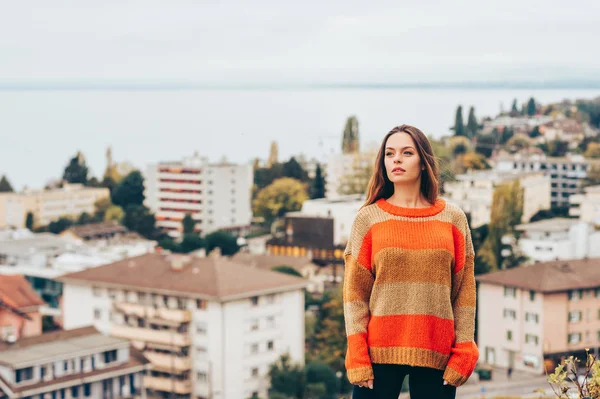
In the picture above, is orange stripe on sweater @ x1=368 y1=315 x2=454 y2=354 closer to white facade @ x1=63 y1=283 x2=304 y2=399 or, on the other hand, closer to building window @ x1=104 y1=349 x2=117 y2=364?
building window @ x1=104 y1=349 x2=117 y2=364

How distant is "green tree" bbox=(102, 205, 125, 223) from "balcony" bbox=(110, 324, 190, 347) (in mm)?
17720

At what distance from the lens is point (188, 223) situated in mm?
33812

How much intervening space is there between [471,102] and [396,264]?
41911 millimetres

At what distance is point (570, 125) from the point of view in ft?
132

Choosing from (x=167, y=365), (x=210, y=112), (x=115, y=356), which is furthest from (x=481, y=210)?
(x=210, y=112)

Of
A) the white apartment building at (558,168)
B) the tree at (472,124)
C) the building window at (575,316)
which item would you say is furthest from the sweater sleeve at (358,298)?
the tree at (472,124)

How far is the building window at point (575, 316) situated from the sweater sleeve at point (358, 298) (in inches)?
640

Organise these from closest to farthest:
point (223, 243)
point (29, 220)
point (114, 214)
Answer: point (223, 243) → point (114, 214) → point (29, 220)

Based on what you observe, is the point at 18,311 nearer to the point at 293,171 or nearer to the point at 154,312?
the point at 154,312

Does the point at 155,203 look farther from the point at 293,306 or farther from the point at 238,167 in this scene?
the point at 293,306

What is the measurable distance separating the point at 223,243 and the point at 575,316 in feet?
34.0

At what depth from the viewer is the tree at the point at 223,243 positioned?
26172 millimetres

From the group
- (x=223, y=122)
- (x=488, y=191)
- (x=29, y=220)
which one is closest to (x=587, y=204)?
(x=488, y=191)

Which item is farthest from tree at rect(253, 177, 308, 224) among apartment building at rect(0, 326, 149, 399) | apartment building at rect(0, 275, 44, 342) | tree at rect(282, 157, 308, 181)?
apartment building at rect(0, 326, 149, 399)
